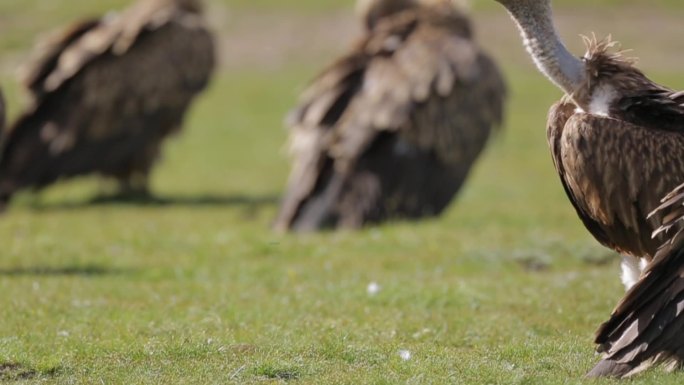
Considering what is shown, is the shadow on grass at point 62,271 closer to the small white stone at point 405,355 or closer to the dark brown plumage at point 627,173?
the small white stone at point 405,355

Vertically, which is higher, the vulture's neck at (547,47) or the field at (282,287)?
the vulture's neck at (547,47)

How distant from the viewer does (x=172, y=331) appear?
8180 millimetres

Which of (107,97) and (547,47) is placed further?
(107,97)

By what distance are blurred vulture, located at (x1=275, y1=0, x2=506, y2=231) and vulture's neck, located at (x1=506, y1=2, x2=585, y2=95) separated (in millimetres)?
6971

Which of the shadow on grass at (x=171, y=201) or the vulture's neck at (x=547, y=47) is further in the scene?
the shadow on grass at (x=171, y=201)

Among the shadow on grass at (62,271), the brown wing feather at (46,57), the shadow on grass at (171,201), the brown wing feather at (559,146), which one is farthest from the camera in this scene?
the brown wing feather at (46,57)

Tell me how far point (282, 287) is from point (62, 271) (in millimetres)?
2085

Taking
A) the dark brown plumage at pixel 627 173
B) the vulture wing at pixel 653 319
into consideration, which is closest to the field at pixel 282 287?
the vulture wing at pixel 653 319

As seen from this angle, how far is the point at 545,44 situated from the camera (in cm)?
764

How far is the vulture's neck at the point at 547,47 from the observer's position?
7.60 meters

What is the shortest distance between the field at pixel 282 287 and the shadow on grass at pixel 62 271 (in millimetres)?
18

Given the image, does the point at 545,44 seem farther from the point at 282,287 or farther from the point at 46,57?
the point at 46,57

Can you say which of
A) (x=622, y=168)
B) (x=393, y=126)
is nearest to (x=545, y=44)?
(x=622, y=168)

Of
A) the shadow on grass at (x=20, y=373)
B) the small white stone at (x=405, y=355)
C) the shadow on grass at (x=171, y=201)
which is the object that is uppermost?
the shadow on grass at (x=20, y=373)
